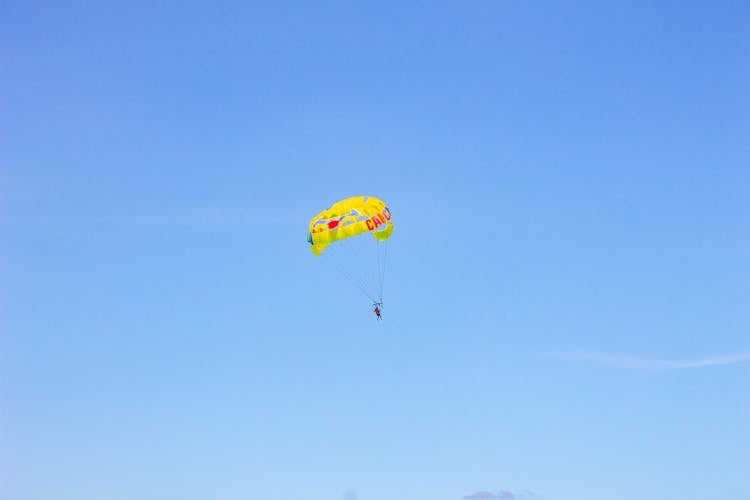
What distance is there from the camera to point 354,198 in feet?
550

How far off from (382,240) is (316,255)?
8.03 meters

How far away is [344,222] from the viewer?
165m

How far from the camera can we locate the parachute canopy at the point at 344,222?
541ft

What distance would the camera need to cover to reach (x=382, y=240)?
170250mm

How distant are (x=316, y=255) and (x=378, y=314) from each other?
10.3 meters

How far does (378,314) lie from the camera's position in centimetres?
17138

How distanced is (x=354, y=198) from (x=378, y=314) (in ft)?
43.6

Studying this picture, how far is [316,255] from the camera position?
166625 mm

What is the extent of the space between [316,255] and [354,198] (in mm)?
7323

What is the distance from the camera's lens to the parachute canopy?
165m

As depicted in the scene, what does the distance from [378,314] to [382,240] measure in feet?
26.6
